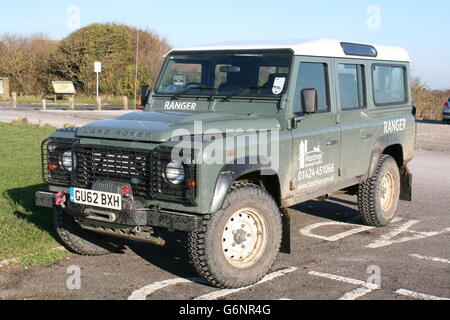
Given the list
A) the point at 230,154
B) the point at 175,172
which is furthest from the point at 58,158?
the point at 230,154

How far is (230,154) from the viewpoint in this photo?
4.95 meters

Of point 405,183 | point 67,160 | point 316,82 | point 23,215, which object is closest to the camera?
point 67,160

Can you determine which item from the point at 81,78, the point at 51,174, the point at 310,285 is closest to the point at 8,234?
the point at 51,174

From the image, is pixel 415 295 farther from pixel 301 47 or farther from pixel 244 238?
pixel 301 47

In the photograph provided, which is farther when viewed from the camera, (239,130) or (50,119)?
(50,119)

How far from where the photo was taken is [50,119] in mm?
24312

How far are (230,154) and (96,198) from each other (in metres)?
1.24

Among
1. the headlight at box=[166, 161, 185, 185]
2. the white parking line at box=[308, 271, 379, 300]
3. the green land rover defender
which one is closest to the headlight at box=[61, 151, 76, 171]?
the green land rover defender

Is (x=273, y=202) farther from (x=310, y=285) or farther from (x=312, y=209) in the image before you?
(x=312, y=209)

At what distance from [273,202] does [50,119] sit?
67.3 feet

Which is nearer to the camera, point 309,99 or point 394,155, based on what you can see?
point 309,99

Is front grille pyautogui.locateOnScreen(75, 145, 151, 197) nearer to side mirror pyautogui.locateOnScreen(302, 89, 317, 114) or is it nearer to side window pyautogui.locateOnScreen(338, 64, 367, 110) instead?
side mirror pyautogui.locateOnScreen(302, 89, 317, 114)

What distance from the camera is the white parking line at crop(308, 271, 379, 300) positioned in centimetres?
496

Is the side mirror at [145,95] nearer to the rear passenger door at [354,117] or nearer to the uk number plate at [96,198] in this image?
the uk number plate at [96,198]
